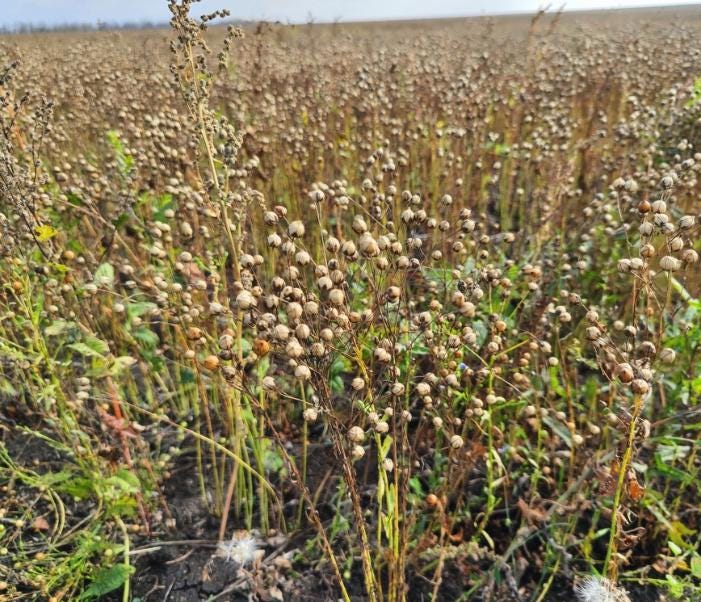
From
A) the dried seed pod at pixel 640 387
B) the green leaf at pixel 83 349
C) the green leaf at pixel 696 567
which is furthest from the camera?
the green leaf at pixel 83 349

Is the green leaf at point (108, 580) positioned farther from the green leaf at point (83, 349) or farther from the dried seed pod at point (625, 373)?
the dried seed pod at point (625, 373)

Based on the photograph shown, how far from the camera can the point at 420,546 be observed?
1.49 meters

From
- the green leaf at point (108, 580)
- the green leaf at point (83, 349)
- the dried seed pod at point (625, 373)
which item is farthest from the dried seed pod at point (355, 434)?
the green leaf at point (108, 580)

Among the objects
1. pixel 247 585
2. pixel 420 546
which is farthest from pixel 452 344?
pixel 247 585

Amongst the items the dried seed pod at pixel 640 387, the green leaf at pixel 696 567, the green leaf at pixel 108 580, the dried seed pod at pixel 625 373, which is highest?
the dried seed pod at pixel 625 373

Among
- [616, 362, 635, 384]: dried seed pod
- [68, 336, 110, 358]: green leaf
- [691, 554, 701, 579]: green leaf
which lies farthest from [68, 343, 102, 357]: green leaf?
[691, 554, 701, 579]: green leaf

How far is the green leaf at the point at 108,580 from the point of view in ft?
4.84

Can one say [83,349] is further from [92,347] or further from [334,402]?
[334,402]

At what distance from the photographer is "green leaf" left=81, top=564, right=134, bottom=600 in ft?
4.84

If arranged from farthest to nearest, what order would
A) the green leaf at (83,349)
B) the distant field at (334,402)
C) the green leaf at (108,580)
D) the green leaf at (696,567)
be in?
the green leaf at (108,580)
the green leaf at (83,349)
the green leaf at (696,567)
the distant field at (334,402)

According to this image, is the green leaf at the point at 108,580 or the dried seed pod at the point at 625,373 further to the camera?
the green leaf at the point at 108,580

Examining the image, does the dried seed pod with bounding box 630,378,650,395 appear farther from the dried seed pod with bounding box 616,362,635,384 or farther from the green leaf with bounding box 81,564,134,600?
the green leaf with bounding box 81,564,134,600

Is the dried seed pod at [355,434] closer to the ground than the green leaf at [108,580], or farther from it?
farther from it

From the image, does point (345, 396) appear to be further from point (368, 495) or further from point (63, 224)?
point (63, 224)
